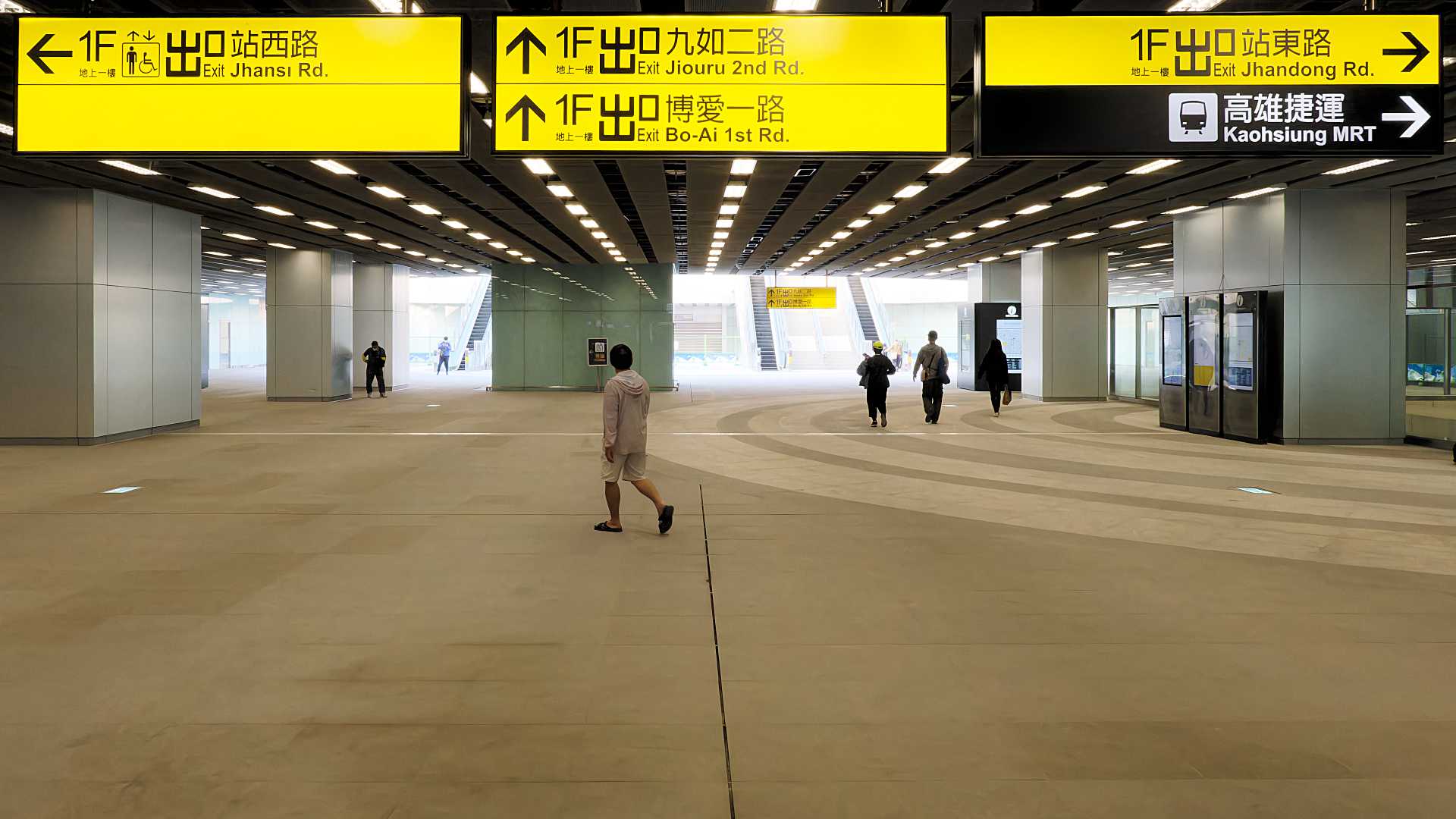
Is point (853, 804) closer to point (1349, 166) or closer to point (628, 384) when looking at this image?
point (628, 384)

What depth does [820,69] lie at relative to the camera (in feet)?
22.7

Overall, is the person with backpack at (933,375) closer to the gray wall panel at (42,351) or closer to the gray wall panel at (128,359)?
the gray wall panel at (128,359)

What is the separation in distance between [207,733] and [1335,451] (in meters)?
17.0

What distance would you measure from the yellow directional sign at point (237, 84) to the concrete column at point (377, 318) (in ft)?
86.5

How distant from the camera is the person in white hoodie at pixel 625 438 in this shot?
8273 mm

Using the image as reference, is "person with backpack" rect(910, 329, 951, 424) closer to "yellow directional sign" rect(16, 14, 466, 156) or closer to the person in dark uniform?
"yellow directional sign" rect(16, 14, 466, 156)

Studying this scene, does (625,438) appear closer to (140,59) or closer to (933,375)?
(140,59)

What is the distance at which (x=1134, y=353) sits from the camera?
28000 mm

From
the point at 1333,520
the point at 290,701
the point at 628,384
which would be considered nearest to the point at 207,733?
the point at 290,701

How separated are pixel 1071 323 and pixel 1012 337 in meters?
4.43

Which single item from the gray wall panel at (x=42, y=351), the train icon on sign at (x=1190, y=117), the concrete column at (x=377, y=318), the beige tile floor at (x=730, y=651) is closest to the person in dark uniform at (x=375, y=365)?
the concrete column at (x=377, y=318)

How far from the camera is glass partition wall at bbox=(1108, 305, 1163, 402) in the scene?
26953 mm

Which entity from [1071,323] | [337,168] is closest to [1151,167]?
→ [337,168]

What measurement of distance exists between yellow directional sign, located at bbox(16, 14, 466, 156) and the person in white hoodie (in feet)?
8.58
